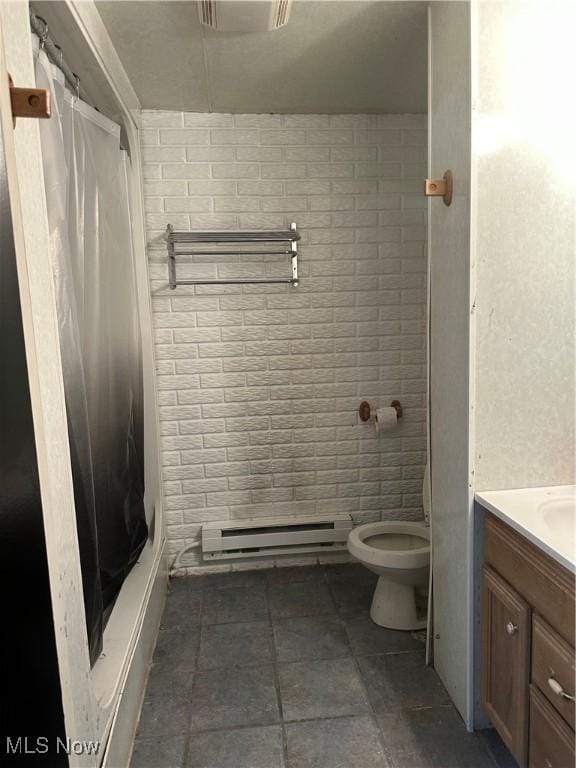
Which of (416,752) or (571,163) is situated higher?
(571,163)

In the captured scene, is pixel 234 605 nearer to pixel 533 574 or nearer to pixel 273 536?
pixel 273 536

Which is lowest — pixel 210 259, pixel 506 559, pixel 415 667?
pixel 415 667

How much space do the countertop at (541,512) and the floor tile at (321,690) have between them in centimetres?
83

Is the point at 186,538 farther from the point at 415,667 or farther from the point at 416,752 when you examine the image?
the point at 416,752

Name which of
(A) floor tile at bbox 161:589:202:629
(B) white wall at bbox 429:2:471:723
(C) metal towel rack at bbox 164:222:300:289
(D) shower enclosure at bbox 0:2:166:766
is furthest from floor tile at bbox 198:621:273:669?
(C) metal towel rack at bbox 164:222:300:289

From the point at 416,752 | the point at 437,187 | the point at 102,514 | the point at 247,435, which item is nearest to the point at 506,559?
the point at 416,752

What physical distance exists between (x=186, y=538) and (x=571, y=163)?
2270 millimetres

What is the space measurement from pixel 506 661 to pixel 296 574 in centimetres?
137

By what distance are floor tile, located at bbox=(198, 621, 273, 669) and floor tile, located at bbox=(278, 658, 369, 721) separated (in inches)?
5.2

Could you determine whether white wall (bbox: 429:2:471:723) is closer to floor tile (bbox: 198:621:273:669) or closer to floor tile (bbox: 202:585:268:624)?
floor tile (bbox: 198:621:273:669)

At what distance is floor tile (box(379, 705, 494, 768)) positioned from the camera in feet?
4.91

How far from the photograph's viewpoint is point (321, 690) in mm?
1806

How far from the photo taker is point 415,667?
1.91 metres

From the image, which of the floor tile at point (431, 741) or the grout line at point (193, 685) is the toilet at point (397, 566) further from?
the grout line at point (193, 685)
